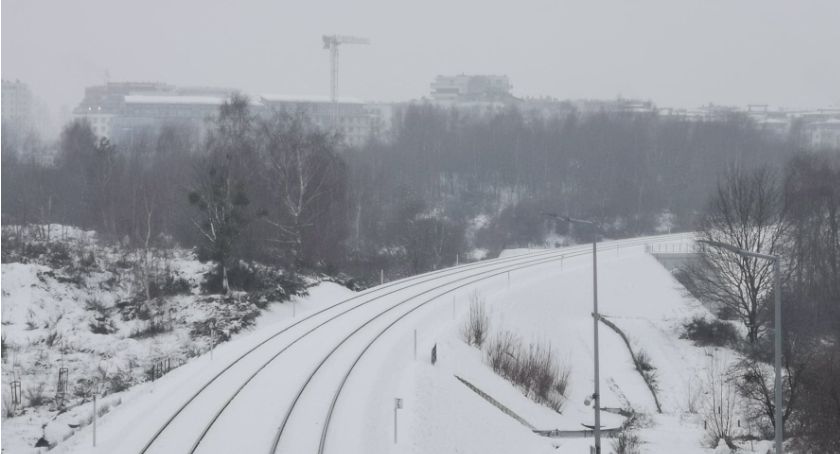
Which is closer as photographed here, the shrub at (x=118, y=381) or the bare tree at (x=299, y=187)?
the shrub at (x=118, y=381)

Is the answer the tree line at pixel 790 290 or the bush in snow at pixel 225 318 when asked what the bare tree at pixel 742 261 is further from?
the bush in snow at pixel 225 318

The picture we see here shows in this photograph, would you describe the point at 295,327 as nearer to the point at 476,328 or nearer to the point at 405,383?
the point at 476,328

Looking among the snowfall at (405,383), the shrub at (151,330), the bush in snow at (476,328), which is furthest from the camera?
the shrub at (151,330)

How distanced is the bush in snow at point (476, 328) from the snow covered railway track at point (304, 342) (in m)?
2.63

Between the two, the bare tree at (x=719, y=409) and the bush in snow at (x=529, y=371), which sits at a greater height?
the bush in snow at (x=529, y=371)

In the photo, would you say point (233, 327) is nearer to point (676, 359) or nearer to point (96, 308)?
point (96, 308)

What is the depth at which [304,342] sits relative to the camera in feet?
92.6

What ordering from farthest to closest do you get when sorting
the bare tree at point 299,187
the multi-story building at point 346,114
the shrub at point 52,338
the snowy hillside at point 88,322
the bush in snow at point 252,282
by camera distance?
the multi-story building at point 346,114, the bare tree at point 299,187, the bush in snow at point 252,282, the shrub at point 52,338, the snowy hillside at point 88,322

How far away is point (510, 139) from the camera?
121 metres

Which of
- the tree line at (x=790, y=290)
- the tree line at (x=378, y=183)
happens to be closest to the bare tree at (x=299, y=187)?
the tree line at (x=378, y=183)

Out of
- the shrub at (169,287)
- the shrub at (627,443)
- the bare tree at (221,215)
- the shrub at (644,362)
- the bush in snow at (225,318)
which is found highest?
the bare tree at (221,215)

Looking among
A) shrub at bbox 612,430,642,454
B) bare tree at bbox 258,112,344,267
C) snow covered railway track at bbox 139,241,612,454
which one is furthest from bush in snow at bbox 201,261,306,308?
shrub at bbox 612,430,642,454

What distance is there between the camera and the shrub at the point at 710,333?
41219 mm

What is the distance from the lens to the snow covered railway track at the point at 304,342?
1859 centimetres
